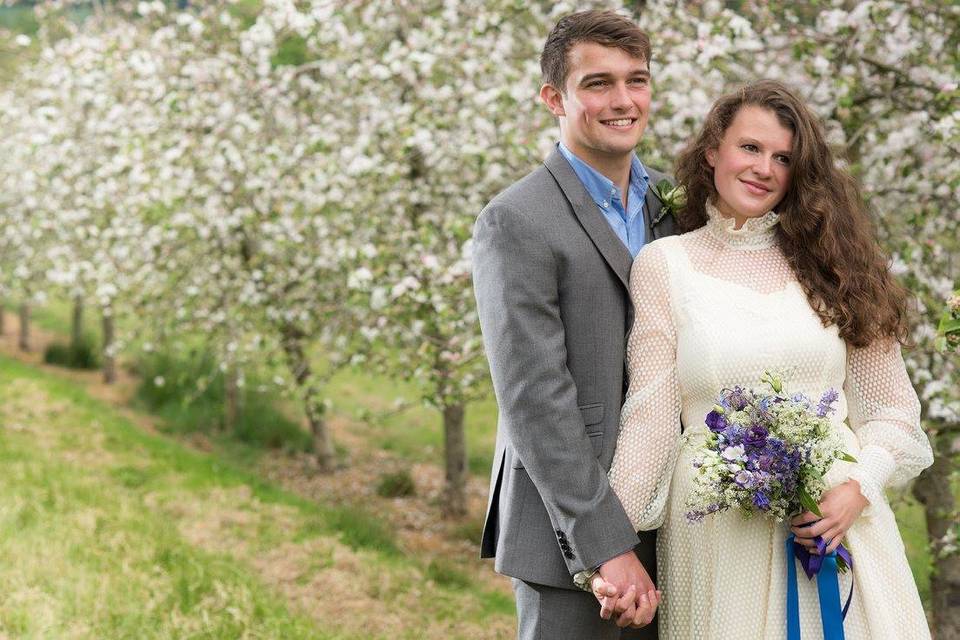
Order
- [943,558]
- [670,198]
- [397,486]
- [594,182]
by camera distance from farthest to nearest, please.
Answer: [397,486]
[943,558]
[670,198]
[594,182]

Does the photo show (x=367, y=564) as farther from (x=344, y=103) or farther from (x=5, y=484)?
(x=344, y=103)

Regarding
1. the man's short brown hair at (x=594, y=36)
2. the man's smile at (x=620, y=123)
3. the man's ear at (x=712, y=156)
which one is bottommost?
the man's ear at (x=712, y=156)

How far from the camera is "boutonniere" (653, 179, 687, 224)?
9.35 ft

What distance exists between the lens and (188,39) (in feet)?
25.2

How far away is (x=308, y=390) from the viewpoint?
685 centimetres

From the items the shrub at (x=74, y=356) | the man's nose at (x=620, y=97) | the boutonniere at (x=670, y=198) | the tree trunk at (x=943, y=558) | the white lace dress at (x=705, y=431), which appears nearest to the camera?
the white lace dress at (x=705, y=431)

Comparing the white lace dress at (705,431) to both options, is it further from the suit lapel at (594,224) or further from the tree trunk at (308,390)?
the tree trunk at (308,390)

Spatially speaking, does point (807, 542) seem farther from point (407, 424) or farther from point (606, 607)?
point (407, 424)

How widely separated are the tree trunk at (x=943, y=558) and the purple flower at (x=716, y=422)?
8.17ft

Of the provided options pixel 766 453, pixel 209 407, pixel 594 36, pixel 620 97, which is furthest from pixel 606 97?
pixel 209 407

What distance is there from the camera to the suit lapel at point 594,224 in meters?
2.58

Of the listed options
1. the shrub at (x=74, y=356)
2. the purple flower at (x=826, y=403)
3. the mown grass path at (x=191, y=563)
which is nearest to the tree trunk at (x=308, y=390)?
the mown grass path at (x=191, y=563)

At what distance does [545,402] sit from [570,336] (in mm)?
203

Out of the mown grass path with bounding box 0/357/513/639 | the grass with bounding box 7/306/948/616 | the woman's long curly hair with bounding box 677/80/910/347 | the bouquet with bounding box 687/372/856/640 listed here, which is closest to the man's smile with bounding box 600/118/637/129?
the woman's long curly hair with bounding box 677/80/910/347
